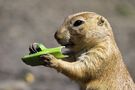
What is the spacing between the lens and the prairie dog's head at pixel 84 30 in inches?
359

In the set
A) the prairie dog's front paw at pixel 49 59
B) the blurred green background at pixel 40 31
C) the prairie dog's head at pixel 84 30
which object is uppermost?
the blurred green background at pixel 40 31

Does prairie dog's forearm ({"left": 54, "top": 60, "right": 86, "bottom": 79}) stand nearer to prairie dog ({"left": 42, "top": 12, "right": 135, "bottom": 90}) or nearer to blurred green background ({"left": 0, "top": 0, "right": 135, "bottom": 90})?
prairie dog ({"left": 42, "top": 12, "right": 135, "bottom": 90})

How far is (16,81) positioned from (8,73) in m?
0.45

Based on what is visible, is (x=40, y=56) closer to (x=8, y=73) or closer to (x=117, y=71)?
(x=117, y=71)

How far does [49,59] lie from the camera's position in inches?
338

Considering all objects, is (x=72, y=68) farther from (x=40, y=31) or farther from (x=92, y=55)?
(x=40, y=31)

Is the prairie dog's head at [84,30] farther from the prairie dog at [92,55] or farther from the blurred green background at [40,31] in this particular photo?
the blurred green background at [40,31]

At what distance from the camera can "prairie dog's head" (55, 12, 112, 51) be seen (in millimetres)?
9117

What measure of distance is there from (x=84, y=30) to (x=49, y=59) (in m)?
0.85

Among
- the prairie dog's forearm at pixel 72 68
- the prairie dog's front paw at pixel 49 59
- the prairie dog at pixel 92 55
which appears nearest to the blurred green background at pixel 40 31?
the prairie dog at pixel 92 55

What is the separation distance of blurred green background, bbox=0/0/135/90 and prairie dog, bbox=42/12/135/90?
673 cm

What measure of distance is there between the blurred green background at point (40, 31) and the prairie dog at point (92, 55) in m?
6.73

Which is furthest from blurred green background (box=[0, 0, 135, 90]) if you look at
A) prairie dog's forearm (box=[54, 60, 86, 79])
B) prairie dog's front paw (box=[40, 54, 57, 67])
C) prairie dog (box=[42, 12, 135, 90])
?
prairie dog's front paw (box=[40, 54, 57, 67])

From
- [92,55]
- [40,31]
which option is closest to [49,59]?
[92,55]
